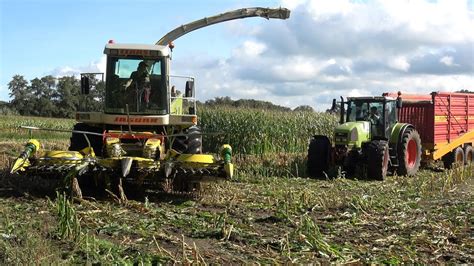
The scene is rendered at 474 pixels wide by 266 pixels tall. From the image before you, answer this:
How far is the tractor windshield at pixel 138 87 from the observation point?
1077 centimetres

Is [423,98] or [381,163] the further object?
[423,98]

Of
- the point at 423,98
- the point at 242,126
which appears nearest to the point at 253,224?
the point at 423,98

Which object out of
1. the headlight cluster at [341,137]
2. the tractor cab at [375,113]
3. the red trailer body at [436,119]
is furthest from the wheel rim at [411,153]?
the headlight cluster at [341,137]

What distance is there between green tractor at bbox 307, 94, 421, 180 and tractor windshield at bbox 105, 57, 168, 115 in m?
4.68

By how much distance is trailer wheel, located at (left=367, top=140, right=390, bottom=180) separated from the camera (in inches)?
512

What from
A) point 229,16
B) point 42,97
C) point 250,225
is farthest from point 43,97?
point 250,225

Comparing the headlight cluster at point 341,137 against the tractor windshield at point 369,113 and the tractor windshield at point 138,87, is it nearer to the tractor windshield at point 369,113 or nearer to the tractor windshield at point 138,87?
the tractor windshield at point 369,113

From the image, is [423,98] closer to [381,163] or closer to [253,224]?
[381,163]

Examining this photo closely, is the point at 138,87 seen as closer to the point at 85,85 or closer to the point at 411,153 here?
the point at 85,85

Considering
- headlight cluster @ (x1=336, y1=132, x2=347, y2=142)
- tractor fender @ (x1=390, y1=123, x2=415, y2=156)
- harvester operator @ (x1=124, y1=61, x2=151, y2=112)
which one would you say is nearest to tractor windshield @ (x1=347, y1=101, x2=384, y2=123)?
tractor fender @ (x1=390, y1=123, x2=415, y2=156)

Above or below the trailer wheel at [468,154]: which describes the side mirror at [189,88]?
above

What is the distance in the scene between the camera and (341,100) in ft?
48.6

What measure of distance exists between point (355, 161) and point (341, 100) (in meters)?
1.87

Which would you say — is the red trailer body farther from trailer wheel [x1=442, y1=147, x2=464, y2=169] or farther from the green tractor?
the green tractor
